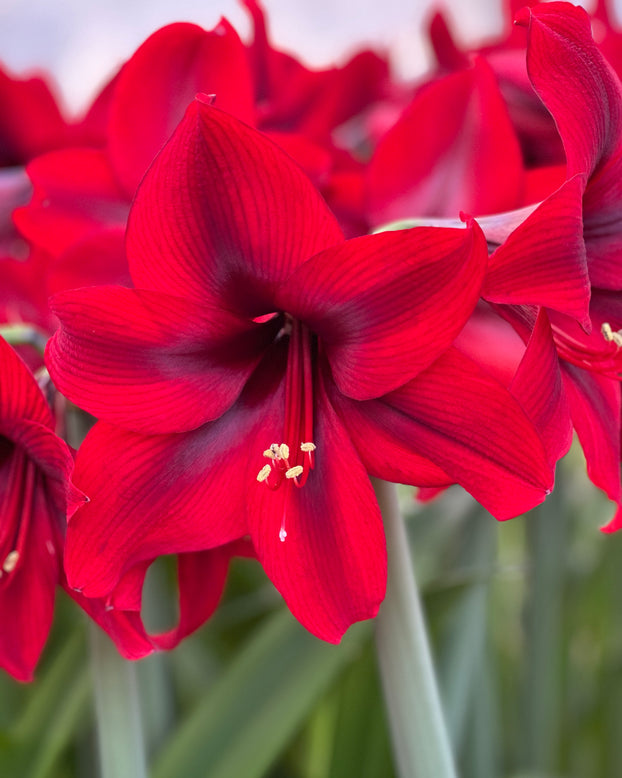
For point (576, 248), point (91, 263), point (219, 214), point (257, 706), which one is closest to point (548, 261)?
point (576, 248)

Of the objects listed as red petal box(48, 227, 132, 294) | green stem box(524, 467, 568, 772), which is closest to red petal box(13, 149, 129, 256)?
red petal box(48, 227, 132, 294)

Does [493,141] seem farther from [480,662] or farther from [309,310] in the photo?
[480,662]

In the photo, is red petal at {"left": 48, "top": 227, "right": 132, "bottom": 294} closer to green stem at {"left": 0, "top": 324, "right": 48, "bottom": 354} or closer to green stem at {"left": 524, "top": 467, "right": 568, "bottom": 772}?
green stem at {"left": 0, "top": 324, "right": 48, "bottom": 354}

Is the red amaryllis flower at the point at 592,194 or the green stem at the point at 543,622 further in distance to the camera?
the green stem at the point at 543,622

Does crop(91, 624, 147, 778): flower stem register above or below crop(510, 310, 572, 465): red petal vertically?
below

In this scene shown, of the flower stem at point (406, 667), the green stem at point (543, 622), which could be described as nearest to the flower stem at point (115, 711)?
the flower stem at point (406, 667)

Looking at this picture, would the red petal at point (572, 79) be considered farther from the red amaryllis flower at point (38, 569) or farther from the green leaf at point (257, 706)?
the green leaf at point (257, 706)
